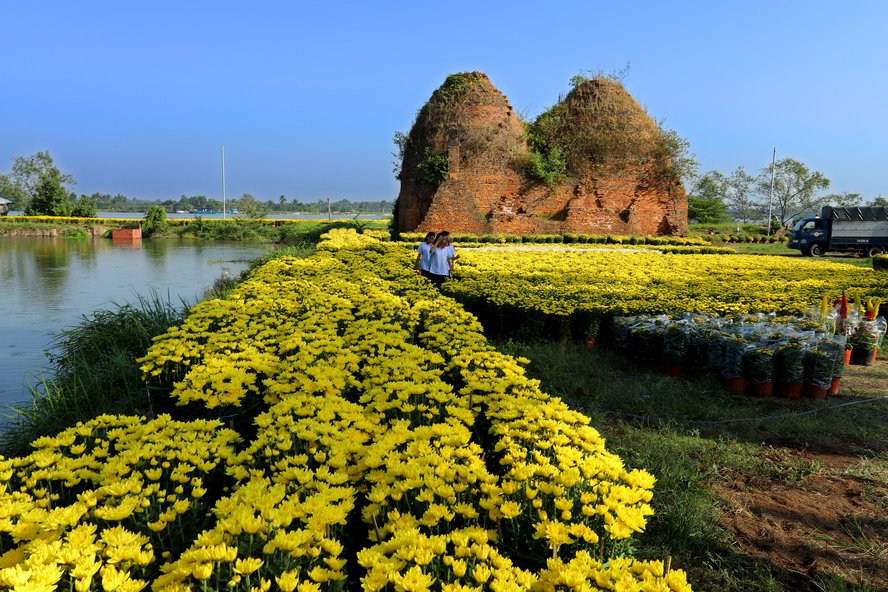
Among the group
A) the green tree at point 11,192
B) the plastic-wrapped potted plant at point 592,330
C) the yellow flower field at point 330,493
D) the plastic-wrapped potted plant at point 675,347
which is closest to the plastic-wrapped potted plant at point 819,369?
the plastic-wrapped potted plant at point 675,347

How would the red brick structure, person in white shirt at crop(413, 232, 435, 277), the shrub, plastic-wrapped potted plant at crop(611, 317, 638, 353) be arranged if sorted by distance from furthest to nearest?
1. the red brick structure
2. the shrub
3. person in white shirt at crop(413, 232, 435, 277)
4. plastic-wrapped potted plant at crop(611, 317, 638, 353)

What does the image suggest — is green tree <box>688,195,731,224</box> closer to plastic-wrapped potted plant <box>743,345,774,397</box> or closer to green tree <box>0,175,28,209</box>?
plastic-wrapped potted plant <box>743,345,774,397</box>

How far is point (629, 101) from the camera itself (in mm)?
25922

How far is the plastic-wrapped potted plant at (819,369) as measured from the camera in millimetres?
5199

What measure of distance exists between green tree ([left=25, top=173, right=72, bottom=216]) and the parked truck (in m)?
53.6

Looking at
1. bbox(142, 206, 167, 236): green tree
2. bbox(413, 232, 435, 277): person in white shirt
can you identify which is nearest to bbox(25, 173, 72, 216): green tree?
bbox(142, 206, 167, 236): green tree

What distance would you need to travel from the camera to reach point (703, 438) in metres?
4.30

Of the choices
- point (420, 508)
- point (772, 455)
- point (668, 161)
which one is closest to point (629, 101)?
point (668, 161)

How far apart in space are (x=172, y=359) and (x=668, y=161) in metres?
25.9

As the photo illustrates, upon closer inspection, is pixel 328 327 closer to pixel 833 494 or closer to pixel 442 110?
pixel 833 494

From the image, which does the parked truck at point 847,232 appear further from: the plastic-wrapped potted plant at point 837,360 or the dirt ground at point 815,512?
the dirt ground at point 815,512

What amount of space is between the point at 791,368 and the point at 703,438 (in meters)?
1.61

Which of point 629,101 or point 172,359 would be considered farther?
point 629,101

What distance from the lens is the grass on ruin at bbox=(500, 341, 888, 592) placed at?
2.76 meters
